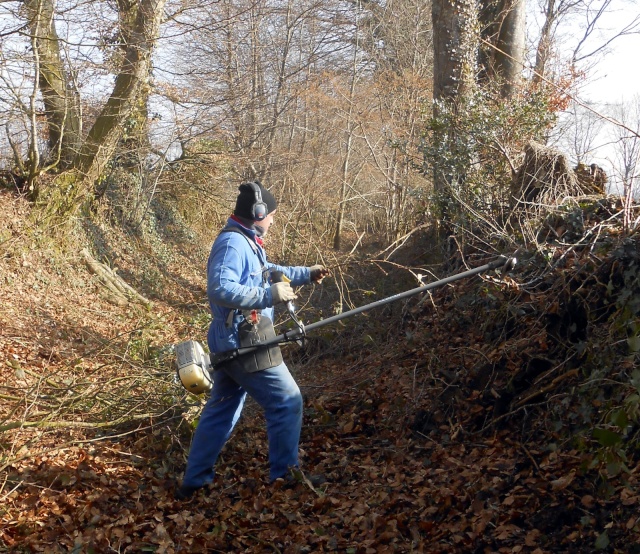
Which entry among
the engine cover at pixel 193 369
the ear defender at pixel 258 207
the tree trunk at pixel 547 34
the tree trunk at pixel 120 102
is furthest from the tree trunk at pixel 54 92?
the tree trunk at pixel 547 34

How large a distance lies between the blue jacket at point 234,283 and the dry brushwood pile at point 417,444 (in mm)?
1189

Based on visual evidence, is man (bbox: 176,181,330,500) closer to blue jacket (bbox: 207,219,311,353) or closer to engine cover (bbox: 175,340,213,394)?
blue jacket (bbox: 207,219,311,353)

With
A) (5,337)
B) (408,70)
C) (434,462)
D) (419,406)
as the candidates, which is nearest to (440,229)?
(419,406)

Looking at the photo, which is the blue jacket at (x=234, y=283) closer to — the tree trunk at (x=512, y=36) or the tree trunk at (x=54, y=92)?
the tree trunk at (x=512, y=36)

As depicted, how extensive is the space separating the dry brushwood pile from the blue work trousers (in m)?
0.21

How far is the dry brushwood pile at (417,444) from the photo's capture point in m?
4.04

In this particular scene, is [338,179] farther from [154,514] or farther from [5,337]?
[154,514]

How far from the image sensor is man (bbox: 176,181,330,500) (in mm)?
4766

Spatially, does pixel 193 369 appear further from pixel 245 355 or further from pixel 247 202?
pixel 247 202

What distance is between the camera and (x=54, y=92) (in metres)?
12.4

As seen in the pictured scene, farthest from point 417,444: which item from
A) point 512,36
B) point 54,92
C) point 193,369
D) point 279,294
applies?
point 54,92

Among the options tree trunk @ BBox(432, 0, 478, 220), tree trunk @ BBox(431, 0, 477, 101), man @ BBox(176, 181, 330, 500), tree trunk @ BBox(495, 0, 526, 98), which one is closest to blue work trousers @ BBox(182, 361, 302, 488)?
man @ BBox(176, 181, 330, 500)

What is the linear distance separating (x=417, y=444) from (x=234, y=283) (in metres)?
2.14

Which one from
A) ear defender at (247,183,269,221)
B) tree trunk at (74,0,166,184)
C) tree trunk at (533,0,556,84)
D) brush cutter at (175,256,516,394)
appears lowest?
brush cutter at (175,256,516,394)
